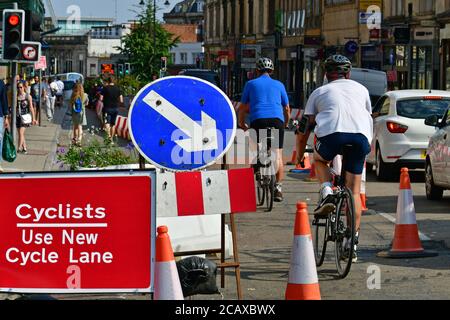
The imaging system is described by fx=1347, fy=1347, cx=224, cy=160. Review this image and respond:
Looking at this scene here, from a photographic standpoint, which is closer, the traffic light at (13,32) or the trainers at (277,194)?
the trainers at (277,194)

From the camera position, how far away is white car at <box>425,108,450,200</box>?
16859 mm

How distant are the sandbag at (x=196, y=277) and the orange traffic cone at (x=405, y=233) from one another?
3.33 m

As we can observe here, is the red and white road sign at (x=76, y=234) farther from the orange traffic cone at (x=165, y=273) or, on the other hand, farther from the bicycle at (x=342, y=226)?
the bicycle at (x=342, y=226)

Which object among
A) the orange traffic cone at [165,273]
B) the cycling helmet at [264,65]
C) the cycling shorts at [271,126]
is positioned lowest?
the orange traffic cone at [165,273]

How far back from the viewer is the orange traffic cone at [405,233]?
1188cm

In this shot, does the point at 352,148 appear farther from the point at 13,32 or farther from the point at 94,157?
the point at 13,32

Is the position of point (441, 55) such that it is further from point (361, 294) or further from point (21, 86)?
point (361, 294)

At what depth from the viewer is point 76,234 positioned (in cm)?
845

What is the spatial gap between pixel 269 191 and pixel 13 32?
10.4 meters

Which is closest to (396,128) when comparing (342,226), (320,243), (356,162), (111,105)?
(320,243)

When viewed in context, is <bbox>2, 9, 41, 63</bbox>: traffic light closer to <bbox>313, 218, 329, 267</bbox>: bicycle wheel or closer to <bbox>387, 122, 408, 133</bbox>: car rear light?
<bbox>387, 122, 408, 133</bbox>: car rear light

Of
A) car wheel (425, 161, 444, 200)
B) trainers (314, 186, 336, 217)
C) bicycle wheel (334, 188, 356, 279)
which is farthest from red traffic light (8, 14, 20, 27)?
bicycle wheel (334, 188, 356, 279)

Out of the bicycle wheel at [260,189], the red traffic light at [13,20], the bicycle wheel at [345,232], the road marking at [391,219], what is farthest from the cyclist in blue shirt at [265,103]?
the red traffic light at [13,20]
